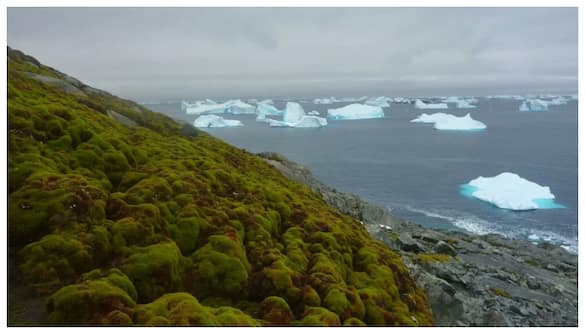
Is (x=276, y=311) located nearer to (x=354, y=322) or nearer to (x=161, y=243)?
(x=354, y=322)

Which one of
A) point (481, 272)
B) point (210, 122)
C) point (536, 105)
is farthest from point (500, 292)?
point (536, 105)

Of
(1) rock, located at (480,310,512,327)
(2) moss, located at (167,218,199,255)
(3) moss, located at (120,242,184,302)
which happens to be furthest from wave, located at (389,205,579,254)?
(3) moss, located at (120,242,184,302)

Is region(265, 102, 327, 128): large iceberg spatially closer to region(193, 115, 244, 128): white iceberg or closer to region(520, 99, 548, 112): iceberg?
region(193, 115, 244, 128): white iceberg

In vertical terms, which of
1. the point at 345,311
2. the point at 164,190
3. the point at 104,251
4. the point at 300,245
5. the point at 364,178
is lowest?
the point at 364,178

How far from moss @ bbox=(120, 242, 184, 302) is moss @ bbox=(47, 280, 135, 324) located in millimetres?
791

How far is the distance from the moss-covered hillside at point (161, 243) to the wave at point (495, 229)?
3891cm

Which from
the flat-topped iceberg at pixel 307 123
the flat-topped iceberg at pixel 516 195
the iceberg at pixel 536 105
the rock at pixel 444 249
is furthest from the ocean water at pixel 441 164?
the iceberg at pixel 536 105

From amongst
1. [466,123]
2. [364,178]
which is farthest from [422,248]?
[466,123]

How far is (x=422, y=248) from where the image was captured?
30109mm

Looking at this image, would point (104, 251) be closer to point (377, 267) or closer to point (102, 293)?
point (102, 293)

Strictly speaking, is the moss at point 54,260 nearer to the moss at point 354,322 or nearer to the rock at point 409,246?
the moss at point 354,322

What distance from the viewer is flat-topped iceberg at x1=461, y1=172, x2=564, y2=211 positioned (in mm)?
53312

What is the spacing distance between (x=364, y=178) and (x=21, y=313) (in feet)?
216

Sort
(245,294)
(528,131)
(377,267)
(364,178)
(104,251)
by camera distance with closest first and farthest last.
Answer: (104,251)
(245,294)
(377,267)
(364,178)
(528,131)
